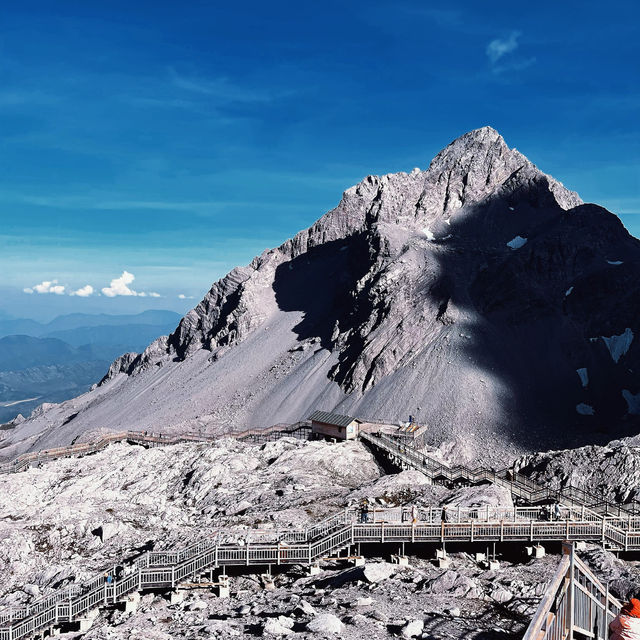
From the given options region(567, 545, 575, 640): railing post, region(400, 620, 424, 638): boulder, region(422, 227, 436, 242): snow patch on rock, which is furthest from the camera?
region(422, 227, 436, 242): snow patch on rock

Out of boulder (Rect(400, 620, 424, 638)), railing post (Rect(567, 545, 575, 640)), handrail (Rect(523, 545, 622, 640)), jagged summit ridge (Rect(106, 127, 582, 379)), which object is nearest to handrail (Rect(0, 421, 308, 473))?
jagged summit ridge (Rect(106, 127, 582, 379))

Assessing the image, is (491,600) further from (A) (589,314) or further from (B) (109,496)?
(A) (589,314)

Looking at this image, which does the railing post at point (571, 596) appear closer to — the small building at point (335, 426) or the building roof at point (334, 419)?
the small building at point (335, 426)

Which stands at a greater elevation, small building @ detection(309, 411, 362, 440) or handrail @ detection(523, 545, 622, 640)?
handrail @ detection(523, 545, 622, 640)

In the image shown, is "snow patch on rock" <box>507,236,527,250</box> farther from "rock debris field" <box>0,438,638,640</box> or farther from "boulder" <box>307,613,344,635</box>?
"boulder" <box>307,613,344,635</box>

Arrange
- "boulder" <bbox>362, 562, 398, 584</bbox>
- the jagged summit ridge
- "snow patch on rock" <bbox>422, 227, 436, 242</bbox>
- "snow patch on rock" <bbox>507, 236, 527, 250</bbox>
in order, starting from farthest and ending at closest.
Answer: the jagged summit ridge < "snow patch on rock" <bbox>422, 227, 436, 242</bbox> < "snow patch on rock" <bbox>507, 236, 527, 250</bbox> < "boulder" <bbox>362, 562, 398, 584</bbox>

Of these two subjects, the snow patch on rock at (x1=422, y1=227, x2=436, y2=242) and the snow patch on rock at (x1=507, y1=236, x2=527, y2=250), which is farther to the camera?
the snow patch on rock at (x1=422, y1=227, x2=436, y2=242)

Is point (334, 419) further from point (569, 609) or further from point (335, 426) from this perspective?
point (569, 609)
